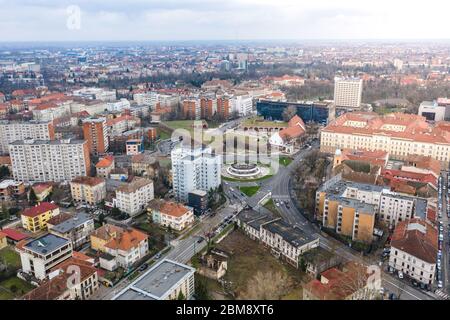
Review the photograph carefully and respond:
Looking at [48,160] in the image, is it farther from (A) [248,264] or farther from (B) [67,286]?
(A) [248,264]

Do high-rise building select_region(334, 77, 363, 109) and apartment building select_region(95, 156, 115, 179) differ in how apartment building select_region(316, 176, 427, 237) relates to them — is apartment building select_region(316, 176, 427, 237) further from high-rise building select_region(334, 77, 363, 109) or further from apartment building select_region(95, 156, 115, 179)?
high-rise building select_region(334, 77, 363, 109)

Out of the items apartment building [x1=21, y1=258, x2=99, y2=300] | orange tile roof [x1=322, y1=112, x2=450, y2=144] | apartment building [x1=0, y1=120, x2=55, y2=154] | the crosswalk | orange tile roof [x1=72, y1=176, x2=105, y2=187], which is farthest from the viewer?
apartment building [x1=0, y1=120, x2=55, y2=154]

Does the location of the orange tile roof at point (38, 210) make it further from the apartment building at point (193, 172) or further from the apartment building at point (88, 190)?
the apartment building at point (193, 172)

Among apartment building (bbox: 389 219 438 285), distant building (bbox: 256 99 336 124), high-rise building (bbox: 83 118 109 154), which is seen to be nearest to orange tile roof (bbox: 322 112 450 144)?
distant building (bbox: 256 99 336 124)

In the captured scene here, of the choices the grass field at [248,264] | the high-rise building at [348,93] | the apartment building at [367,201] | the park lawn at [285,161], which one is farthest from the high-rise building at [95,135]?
the high-rise building at [348,93]
